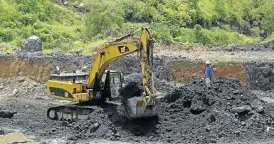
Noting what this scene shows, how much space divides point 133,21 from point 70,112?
25198 millimetres

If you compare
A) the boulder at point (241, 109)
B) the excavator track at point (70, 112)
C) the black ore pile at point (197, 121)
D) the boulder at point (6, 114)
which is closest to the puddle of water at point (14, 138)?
the black ore pile at point (197, 121)

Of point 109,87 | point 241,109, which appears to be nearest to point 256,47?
point 241,109

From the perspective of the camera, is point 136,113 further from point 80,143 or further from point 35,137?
point 35,137

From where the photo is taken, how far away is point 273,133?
1842 cm

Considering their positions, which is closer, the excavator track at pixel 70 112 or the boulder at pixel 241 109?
the boulder at pixel 241 109

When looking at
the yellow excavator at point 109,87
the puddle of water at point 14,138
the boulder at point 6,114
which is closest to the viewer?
the yellow excavator at point 109,87

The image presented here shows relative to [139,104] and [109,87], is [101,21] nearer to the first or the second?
[109,87]

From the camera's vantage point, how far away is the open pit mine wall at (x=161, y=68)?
28.1 m

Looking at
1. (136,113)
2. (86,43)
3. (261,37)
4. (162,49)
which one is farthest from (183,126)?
(261,37)

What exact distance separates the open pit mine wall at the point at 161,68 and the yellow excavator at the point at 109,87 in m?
6.96

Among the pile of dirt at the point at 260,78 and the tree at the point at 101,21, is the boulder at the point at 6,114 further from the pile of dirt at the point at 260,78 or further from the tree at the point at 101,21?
the tree at the point at 101,21

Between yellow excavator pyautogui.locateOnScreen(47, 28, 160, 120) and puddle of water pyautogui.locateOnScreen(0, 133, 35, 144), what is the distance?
2.33 m

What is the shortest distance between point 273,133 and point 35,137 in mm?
7608

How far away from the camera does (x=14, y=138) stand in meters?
19.5
